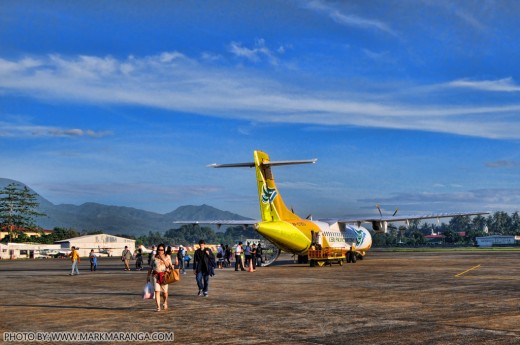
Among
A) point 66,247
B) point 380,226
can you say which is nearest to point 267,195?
point 380,226

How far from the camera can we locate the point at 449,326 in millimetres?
12570

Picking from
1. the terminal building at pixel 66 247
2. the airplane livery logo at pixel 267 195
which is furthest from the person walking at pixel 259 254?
the terminal building at pixel 66 247

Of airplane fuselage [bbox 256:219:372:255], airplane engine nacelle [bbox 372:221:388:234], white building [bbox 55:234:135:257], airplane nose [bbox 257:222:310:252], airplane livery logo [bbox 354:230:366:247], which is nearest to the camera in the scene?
airplane nose [bbox 257:222:310:252]

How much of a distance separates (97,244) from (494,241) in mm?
131551

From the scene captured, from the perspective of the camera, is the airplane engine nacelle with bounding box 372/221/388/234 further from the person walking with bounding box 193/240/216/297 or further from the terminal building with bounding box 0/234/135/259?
the terminal building with bounding box 0/234/135/259

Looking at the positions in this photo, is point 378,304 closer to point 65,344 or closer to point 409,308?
point 409,308

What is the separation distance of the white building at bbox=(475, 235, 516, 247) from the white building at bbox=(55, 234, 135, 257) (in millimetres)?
113135

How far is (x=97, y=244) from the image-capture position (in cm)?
11681

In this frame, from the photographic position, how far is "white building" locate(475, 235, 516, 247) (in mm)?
180000

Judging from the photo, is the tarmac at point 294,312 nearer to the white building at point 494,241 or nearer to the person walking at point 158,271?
the person walking at point 158,271

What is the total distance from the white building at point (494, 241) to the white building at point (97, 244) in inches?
4454

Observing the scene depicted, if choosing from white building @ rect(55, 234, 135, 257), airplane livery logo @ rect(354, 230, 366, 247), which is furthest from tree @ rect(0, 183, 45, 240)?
airplane livery logo @ rect(354, 230, 366, 247)

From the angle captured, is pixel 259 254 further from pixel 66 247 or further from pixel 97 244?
pixel 97 244

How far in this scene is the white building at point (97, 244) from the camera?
11169 centimetres
